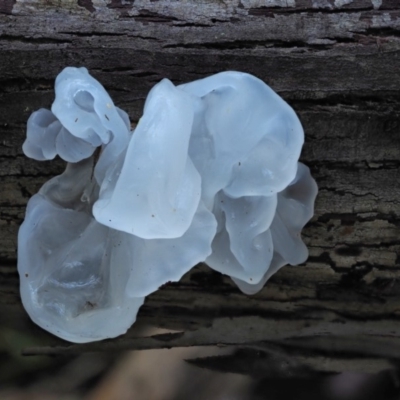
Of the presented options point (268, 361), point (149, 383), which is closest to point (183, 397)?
point (149, 383)

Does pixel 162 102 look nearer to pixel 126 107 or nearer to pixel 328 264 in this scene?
pixel 126 107

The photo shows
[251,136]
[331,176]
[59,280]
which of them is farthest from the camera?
[331,176]

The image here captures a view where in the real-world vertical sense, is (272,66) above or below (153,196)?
above

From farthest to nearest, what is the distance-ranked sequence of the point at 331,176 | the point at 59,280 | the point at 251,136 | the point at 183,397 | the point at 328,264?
the point at 183,397 < the point at 328,264 < the point at 331,176 < the point at 59,280 < the point at 251,136

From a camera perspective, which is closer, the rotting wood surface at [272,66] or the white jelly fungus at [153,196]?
the white jelly fungus at [153,196]

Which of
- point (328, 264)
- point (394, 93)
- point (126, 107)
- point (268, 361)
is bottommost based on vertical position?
point (268, 361)

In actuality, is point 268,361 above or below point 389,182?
below

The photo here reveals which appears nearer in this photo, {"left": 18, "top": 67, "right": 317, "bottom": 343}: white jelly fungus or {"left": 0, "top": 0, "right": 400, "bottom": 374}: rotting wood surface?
{"left": 18, "top": 67, "right": 317, "bottom": 343}: white jelly fungus

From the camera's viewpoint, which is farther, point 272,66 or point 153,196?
point 272,66
